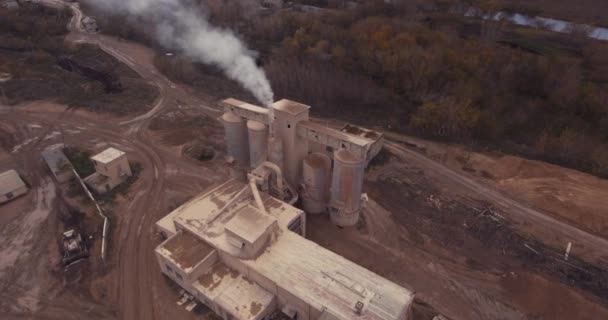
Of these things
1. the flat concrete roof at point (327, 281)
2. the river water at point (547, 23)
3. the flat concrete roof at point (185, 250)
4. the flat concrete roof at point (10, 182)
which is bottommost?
the flat concrete roof at point (10, 182)

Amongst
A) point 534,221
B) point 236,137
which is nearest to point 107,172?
point 236,137

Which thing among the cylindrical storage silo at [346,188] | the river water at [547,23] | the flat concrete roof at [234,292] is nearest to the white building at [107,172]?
the flat concrete roof at [234,292]

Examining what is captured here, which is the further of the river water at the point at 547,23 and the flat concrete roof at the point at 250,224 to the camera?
the river water at the point at 547,23

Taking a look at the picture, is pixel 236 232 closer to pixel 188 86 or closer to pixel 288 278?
pixel 288 278

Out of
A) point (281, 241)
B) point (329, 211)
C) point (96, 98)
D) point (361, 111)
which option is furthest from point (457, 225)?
point (96, 98)

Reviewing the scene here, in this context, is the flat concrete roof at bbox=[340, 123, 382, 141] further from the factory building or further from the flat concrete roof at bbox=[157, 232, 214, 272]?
the flat concrete roof at bbox=[157, 232, 214, 272]

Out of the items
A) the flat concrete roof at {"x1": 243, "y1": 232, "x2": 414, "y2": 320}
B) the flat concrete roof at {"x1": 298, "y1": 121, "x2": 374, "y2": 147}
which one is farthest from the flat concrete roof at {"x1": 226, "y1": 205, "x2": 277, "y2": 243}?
the flat concrete roof at {"x1": 298, "y1": 121, "x2": 374, "y2": 147}

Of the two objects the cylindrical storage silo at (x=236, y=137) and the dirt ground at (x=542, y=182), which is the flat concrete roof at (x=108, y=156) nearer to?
the cylindrical storage silo at (x=236, y=137)
